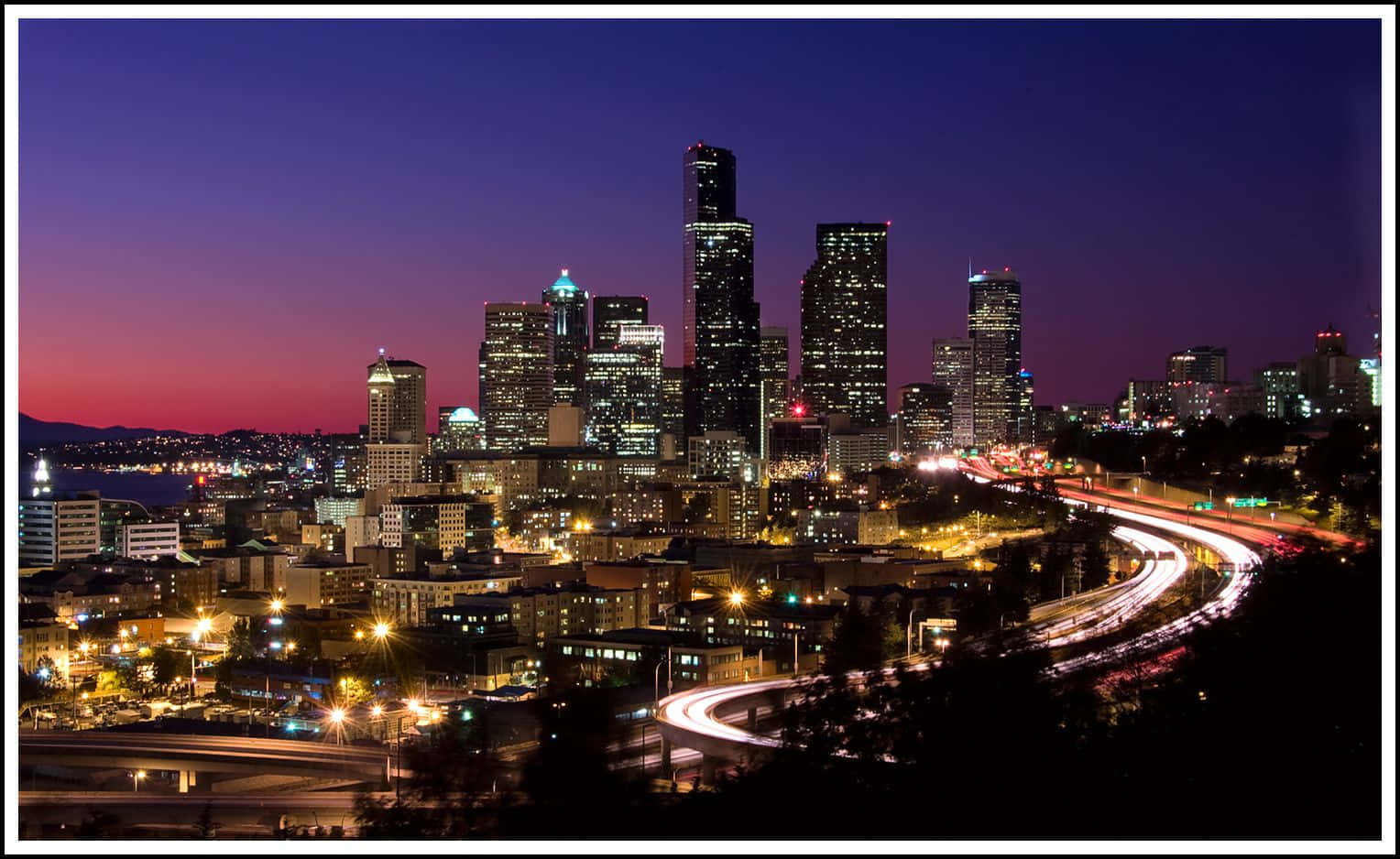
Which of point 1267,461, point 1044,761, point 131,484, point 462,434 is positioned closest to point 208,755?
point 1044,761

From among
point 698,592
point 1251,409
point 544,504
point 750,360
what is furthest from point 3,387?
point 750,360

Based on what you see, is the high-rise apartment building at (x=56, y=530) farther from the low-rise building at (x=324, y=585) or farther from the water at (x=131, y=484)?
the water at (x=131, y=484)

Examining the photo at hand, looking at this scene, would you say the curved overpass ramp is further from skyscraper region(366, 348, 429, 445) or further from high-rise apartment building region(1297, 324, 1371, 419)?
skyscraper region(366, 348, 429, 445)

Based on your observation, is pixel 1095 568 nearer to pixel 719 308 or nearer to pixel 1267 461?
pixel 1267 461

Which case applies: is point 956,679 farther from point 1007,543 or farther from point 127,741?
point 1007,543

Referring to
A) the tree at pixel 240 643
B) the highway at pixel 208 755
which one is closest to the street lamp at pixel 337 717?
the highway at pixel 208 755
